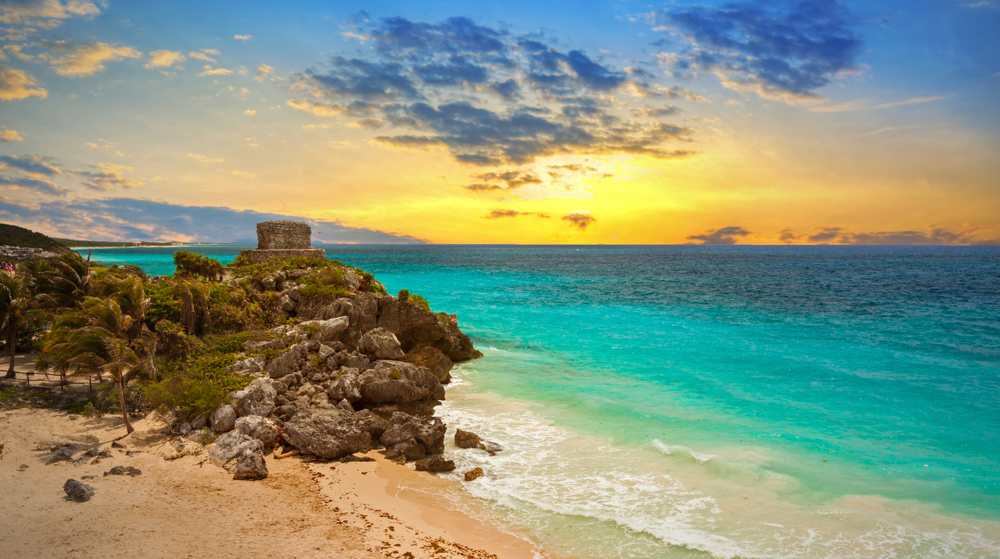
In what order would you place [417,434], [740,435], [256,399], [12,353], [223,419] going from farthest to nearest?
[12,353]
[740,435]
[256,399]
[417,434]
[223,419]

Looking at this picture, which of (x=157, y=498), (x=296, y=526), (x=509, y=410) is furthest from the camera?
(x=509, y=410)

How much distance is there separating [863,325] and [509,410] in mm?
31806

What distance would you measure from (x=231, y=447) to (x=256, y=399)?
7.34 feet

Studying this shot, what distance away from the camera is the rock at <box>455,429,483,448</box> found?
14219mm

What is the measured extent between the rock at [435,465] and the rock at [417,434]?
2.34ft

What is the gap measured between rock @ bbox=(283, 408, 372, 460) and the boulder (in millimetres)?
3504

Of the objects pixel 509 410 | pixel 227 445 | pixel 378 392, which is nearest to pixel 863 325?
pixel 509 410

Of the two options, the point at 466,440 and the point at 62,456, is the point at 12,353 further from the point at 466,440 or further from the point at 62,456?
the point at 466,440

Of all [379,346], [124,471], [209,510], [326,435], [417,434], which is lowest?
[209,510]

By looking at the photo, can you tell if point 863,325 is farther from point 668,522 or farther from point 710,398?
point 668,522

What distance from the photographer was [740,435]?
52.7ft

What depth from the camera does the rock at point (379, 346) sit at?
19562mm

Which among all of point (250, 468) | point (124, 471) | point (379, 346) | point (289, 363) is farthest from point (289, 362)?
point (124, 471)

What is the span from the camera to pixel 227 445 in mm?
12383
